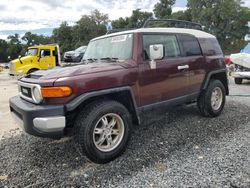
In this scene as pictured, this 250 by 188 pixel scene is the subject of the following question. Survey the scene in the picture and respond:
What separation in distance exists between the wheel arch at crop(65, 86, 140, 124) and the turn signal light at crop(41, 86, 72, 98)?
0.14 meters

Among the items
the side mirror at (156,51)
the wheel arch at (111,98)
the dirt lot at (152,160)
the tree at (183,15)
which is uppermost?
the tree at (183,15)

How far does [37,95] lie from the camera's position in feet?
9.66

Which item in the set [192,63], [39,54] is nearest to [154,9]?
[39,54]

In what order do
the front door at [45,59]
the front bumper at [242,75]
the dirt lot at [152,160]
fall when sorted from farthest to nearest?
the front door at [45,59] < the front bumper at [242,75] < the dirt lot at [152,160]

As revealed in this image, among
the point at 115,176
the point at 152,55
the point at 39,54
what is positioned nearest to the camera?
the point at 115,176

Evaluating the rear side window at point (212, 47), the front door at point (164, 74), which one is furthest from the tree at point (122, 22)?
the front door at point (164, 74)

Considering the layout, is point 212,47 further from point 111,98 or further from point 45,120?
point 45,120

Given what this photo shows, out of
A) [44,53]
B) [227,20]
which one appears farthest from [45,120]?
[227,20]

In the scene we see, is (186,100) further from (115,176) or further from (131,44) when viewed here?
(115,176)

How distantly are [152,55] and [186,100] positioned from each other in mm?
1394

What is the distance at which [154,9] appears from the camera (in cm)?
4553

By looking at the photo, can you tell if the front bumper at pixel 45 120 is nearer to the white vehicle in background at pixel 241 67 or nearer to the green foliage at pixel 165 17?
the white vehicle in background at pixel 241 67

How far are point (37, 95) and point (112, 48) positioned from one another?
1.54 m

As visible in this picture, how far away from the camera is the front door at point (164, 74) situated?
3600mm
